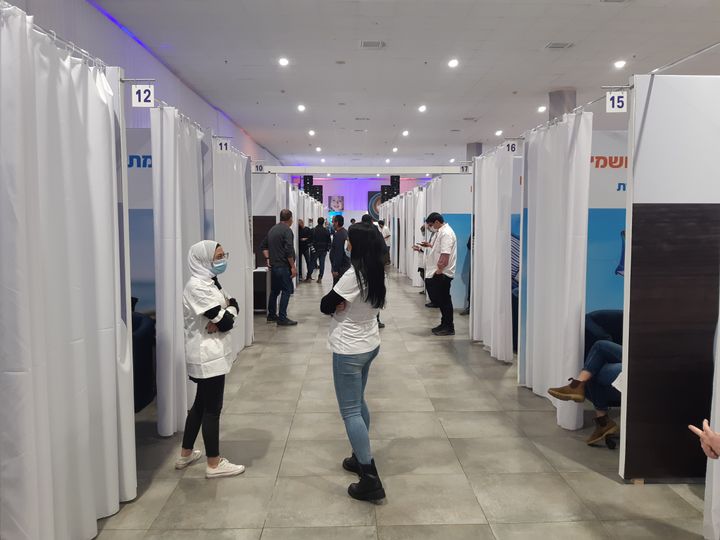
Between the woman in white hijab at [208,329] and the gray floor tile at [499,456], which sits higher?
the woman in white hijab at [208,329]

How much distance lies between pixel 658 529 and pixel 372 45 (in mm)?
8018

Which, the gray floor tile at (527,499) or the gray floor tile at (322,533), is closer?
the gray floor tile at (322,533)

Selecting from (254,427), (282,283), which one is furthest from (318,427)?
(282,283)

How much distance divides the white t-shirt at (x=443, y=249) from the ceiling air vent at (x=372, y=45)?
11.8ft

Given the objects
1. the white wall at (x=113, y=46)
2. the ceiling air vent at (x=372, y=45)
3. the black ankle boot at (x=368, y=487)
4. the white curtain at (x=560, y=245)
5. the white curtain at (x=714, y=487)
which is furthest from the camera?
the ceiling air vent at (x=372, y=45)

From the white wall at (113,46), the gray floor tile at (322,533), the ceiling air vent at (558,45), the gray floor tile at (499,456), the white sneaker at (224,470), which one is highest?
the ceiling air vent at (558,45)

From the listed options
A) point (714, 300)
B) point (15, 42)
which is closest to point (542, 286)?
point (714, 300)

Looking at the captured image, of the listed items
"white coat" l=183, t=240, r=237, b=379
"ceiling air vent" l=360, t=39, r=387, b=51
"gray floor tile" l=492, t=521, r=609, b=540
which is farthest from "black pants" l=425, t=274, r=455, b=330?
"gray floor tile" l=492, t=521, r=609, b=540

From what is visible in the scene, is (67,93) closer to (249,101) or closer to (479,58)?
(479,58)

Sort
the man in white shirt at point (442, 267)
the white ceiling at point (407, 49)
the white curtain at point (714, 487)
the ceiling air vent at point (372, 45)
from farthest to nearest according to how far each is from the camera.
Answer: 1. the ceiling air vent at point (372, 45)
2. the white ceiling at point (407, 49)
3. the man in white shirt at point (442, 267)
4. the white curtain at point (714, 487)

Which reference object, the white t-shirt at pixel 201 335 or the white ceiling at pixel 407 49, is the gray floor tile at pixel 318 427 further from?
the white ceiling at pixel 407 49

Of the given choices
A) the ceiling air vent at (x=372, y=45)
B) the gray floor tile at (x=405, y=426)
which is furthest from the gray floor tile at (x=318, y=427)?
the ceiling air vent at (x=372, y=45)

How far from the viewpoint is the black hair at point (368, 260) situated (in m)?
2.71

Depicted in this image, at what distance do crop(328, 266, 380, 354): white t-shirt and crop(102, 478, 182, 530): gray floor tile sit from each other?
121cm
